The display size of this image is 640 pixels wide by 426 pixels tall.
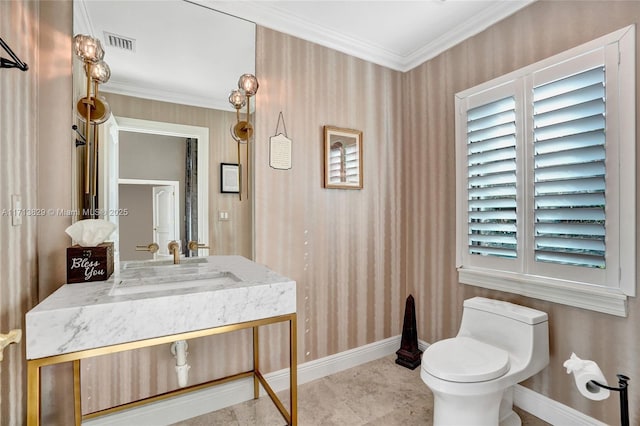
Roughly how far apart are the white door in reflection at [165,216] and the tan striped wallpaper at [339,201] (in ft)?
1.31

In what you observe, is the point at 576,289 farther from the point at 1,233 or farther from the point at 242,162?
the point at 1,233

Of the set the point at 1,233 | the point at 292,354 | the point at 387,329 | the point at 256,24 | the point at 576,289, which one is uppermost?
the point at 256,24

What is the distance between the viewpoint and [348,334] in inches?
97.6

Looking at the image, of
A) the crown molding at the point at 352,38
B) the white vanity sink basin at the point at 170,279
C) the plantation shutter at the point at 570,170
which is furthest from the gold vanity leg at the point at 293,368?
the crown molding at the point at 352,38

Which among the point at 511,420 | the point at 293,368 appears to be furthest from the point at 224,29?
the point at 511,420

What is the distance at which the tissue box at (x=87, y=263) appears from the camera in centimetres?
135

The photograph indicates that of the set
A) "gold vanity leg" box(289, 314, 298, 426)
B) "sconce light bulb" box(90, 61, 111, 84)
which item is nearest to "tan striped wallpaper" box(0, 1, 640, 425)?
"sconce light bulb" box(90, 61, 111, 84)

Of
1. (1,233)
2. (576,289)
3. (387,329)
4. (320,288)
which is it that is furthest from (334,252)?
(1,233)

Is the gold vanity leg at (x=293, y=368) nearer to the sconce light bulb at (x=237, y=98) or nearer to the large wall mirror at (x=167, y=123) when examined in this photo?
the large wall mirror at (x=167, y=123)

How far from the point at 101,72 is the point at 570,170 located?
2.51m

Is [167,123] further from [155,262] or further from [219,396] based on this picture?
[219,396]

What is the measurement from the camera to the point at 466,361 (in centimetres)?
158

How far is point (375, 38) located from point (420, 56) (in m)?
0.43

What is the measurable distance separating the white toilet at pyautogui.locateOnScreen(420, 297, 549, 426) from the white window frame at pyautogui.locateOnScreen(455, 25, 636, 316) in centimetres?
18
